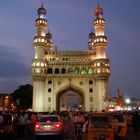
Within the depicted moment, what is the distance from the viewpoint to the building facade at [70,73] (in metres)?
73.4

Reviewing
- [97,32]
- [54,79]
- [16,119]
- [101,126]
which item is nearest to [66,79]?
[54,79]

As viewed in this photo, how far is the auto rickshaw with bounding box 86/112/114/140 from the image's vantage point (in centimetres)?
1425

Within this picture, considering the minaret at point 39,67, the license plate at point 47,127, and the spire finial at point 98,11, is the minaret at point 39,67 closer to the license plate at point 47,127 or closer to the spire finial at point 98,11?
the spire finial at point 98,11

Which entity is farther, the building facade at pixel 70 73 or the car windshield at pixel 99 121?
the building facade at pixel 70 73

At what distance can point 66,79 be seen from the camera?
249ft

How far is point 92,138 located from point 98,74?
194 feet

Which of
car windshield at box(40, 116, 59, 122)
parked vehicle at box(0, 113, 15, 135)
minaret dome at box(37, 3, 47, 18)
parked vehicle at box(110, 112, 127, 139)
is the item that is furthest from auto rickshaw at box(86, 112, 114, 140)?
minaret dome at box(37, 3, 47, 18)

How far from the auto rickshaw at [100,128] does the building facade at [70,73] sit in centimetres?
5701

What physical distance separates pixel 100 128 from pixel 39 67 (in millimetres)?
60644

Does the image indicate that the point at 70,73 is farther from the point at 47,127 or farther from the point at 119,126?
the point at 119,126

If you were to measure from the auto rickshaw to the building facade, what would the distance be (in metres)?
57.0

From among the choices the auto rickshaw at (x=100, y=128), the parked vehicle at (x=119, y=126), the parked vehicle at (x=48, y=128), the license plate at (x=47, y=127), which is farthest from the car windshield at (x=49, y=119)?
the auto rickshaw at (x=100, y=128)

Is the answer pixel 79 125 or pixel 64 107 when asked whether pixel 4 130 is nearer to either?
pixel 79 125

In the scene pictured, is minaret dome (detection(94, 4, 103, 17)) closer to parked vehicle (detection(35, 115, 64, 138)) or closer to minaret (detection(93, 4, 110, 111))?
minaret (detection(93, 4, 110, 111))
